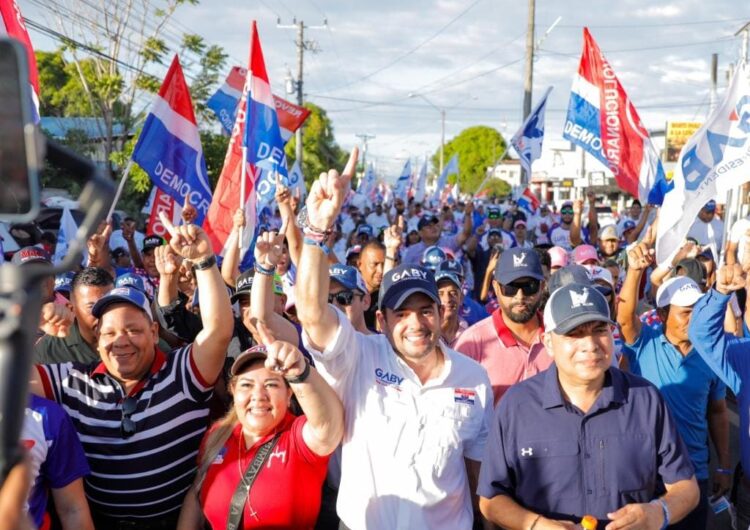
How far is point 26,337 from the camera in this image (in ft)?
3.55

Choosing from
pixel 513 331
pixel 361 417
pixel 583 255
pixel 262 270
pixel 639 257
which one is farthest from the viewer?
pixel 583 255

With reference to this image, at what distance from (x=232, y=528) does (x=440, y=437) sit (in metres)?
0.90

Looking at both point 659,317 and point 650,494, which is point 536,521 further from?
point 659,317

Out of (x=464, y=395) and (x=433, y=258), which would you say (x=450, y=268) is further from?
(x=464, y=395)

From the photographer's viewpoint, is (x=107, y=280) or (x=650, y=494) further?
(x=107, y=280)

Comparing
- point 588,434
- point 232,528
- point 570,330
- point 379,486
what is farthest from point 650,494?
point 232,528

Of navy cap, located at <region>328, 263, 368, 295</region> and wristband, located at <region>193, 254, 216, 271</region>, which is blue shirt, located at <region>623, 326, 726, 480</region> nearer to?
navy cap, located at <region>328, 263, 368, 295</region>

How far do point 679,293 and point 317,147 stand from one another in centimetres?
5447

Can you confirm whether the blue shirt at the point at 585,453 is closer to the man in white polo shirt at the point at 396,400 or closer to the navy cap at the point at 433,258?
the man in white polo shirt at the point at 396,400

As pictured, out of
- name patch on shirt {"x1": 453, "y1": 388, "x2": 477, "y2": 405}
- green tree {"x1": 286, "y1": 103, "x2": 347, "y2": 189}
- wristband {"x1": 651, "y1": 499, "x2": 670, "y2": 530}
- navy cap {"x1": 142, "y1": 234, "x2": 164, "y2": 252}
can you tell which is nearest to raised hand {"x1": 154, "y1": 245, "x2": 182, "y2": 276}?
name patch on shirt {"x1": 453, "y1": 388, "x2": 477, "y2": 405}

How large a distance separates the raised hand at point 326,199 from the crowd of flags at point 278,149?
1.77 m

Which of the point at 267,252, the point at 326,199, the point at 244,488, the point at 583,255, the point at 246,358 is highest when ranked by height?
the point at 326,199

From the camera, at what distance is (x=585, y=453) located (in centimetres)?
269

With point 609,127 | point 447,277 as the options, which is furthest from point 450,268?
point 609,127
